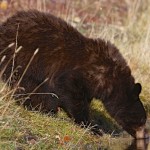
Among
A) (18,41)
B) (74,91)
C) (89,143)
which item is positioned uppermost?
(18,41)

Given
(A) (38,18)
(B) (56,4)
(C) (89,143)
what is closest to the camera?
(C) (89,143)

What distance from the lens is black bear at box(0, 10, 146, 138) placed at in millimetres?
7652

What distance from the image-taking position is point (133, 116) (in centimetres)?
796

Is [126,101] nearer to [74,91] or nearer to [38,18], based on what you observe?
[74,91]

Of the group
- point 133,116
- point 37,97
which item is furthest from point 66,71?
point 133,116

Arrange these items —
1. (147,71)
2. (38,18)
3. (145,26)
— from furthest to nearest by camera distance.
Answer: (145,26), (147,71), (38,18)

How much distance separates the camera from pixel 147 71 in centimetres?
1007

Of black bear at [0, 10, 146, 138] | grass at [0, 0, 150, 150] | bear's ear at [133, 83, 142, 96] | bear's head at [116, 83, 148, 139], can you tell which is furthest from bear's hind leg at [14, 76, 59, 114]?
bear's ear at [133, 83, 142, 96]

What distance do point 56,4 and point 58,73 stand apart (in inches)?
258

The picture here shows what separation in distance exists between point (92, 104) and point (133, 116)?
3.20ft

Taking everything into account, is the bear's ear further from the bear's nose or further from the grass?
the grass

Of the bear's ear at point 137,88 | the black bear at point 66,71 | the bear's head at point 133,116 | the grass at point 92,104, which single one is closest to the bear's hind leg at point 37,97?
the black bear at point 66,71

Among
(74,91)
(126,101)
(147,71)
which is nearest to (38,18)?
(74,91)

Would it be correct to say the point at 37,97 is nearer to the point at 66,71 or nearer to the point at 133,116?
the point at 66,71
